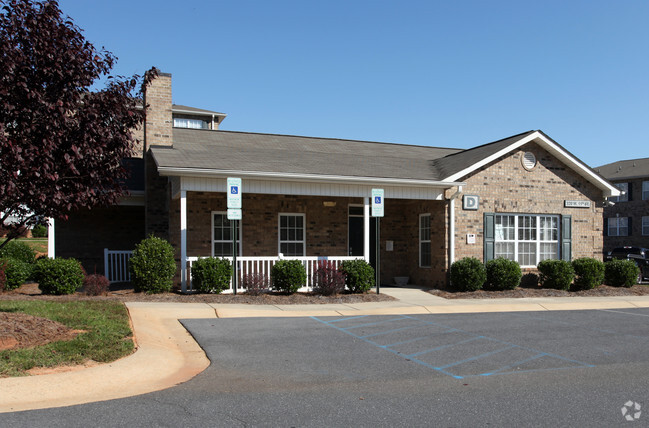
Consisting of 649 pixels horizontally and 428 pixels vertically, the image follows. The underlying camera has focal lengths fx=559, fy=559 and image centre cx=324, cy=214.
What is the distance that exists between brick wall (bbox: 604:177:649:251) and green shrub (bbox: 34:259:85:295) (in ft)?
127

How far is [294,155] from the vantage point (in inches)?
690

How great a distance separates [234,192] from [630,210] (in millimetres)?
36599

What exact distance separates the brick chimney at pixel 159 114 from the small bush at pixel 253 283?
508 centimetres

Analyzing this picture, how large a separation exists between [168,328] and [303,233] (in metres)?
7.72

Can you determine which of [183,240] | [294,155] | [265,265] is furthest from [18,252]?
[294,155]

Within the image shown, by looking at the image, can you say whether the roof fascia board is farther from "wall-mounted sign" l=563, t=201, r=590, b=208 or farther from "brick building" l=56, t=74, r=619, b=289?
"wall-mounted sign" l=563, t=201, r=590, b=208

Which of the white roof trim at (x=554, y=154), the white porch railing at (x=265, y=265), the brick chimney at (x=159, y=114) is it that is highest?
the brick chimney at (x=159, y=114)

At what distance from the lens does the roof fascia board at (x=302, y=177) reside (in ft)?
44.5

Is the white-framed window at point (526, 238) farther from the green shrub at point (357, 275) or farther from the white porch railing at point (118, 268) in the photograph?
the white porch railing at point (118, 268)

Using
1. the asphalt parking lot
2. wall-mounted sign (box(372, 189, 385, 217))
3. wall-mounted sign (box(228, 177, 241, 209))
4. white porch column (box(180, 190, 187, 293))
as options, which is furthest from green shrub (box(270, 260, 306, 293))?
the asphalt parking lot

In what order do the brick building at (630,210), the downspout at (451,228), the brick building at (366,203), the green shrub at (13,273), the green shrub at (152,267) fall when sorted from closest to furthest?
1. the green shrub at (152,267)
2. the green shrub at (13,273)
3. the brick building at (366,203)
4. the downspout at (451,228)
5. the brick building at (630,210)

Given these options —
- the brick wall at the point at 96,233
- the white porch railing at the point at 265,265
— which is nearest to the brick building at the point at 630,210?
the white porch railing at the point at 265,265

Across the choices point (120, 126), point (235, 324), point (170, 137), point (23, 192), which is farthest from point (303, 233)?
point (23, 192)

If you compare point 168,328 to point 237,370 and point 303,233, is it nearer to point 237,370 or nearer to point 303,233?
point 237,370
